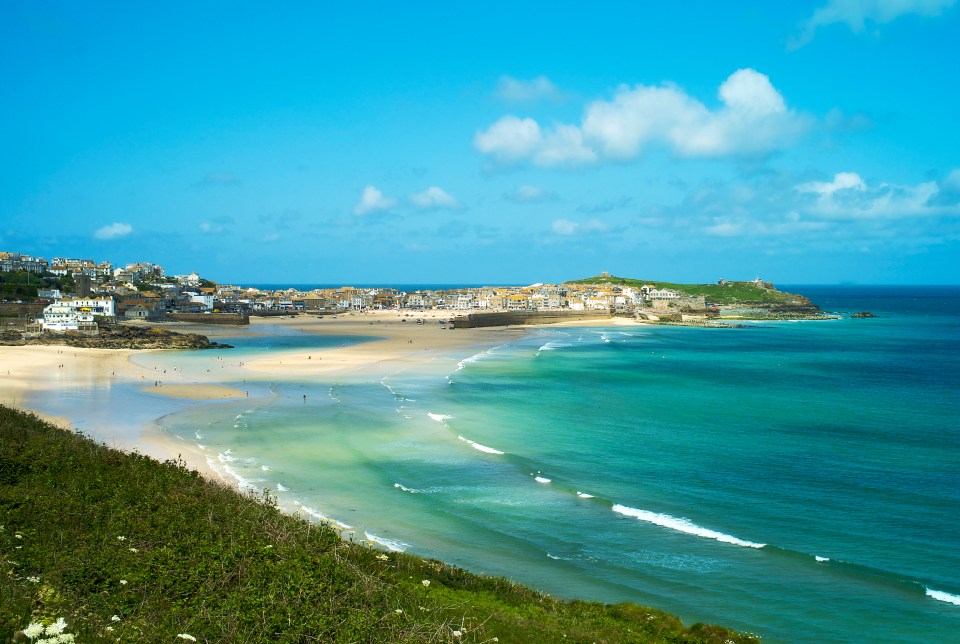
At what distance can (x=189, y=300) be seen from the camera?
122m

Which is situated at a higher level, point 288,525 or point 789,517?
point 288,525

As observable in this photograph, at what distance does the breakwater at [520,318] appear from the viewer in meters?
110

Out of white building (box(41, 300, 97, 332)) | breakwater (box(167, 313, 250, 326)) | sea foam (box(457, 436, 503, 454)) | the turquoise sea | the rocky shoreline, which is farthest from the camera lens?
breakwater (box(167, 313, 250, 326))

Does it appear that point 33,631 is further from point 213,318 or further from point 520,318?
point 520,318

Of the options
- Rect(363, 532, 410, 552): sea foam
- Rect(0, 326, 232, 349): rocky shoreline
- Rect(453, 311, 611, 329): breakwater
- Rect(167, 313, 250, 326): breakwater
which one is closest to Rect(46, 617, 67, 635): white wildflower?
Rect(363, 532, 410, 552): sea foam

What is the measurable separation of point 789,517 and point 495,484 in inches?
362

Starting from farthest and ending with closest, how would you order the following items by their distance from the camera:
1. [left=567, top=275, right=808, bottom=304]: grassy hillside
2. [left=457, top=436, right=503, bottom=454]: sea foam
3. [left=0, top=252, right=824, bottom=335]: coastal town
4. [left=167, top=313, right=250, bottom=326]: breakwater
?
[left=567, top=275, right=808, bottom=304]: grassy hillside → [left=167, top=313, right=250, bottom=326]: breakwater → [left=0, top=252, right=824, bottom=335]: coastal town → [left=457, top=436, right=503, bottom=454]: sea foam

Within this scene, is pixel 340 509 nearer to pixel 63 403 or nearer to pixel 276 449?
pixel 276 449

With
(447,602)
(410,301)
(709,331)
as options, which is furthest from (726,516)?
(410,301)

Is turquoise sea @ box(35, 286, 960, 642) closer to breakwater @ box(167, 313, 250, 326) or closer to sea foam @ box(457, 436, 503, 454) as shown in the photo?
sea foam @ box(457, 436, 503, 454)

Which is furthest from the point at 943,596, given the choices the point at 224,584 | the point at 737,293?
the point at 737,293

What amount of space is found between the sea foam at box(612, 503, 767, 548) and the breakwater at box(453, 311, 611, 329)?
86812 millimetres

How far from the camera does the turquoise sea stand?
1578cm

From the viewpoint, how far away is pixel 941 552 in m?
17.7
